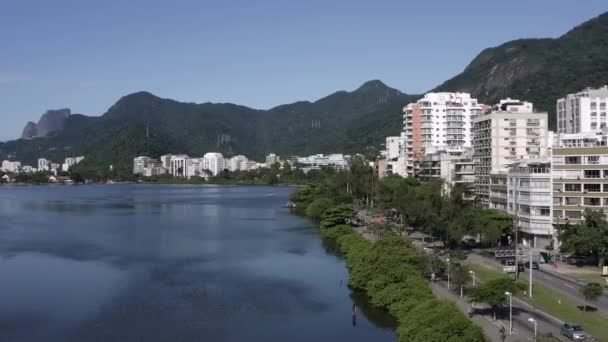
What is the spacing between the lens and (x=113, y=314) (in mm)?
16141

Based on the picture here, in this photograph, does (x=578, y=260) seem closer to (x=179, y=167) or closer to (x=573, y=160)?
(x=573, y=160)

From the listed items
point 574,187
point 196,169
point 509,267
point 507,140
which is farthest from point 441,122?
point 196,169

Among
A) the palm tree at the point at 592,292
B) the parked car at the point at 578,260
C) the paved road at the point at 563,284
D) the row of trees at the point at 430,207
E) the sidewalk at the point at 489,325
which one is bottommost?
the sidewalk at the point at 489,325

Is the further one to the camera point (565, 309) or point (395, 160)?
point (395, 160)

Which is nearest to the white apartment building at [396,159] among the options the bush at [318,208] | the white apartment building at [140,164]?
the bush at [318,208]

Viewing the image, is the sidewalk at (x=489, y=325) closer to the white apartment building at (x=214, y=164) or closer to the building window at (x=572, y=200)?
the building window at (x=572, y=200)

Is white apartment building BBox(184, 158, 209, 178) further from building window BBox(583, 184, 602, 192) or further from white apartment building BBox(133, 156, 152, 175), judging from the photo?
building window BBox(583, 184, 602, 192)

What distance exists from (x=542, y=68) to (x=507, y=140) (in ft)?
205

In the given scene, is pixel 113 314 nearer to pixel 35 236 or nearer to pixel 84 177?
pixel 35 236

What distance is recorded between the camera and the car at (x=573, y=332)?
37.3 feet

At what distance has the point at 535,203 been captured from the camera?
2222 centimetres

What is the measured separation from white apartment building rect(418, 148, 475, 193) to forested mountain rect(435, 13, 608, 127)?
25238mm

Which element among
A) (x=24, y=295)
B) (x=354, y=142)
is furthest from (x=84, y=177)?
(x=24, y=295)

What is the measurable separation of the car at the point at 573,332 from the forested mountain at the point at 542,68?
51.0 m
